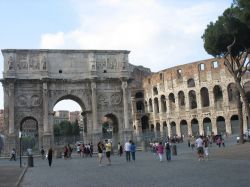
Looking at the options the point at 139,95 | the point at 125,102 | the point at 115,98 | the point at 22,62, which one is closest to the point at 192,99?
the point at 139,95

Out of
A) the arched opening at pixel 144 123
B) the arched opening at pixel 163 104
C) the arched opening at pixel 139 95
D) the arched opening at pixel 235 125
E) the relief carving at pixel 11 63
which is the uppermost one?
the arched opening at pixel 139 95

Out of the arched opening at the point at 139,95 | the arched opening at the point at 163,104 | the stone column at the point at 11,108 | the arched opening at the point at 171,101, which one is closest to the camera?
the stone column at the point at 11,108

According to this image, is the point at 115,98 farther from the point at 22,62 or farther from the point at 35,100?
the point at 22,62

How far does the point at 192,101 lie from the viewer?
58.1 m

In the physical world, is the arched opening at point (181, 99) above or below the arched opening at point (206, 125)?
above

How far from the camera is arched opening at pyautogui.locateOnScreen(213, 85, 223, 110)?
53625 millimetres

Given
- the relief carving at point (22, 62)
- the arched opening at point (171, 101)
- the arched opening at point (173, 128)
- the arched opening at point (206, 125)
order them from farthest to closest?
the arched opening at point (171, 101), the arched opening at point (173, 128), the arched opening at point (206, 125), the relief carving at point (22, 62)

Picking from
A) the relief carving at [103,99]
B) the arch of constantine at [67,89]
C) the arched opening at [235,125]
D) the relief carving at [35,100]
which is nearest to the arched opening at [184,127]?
the arched opening at [235,125]

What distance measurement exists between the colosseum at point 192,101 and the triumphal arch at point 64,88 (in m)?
18.1

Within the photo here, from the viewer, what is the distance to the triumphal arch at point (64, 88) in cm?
3384

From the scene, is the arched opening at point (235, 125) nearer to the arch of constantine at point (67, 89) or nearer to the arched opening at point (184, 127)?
the arched opening at point (184, 127)

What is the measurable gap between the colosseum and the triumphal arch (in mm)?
18126

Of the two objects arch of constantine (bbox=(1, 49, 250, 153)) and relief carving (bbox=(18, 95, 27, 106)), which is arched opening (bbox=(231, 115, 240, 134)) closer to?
arch of constantine (bbox=(1, 49, 250, 153))

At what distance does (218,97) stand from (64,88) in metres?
27.1
